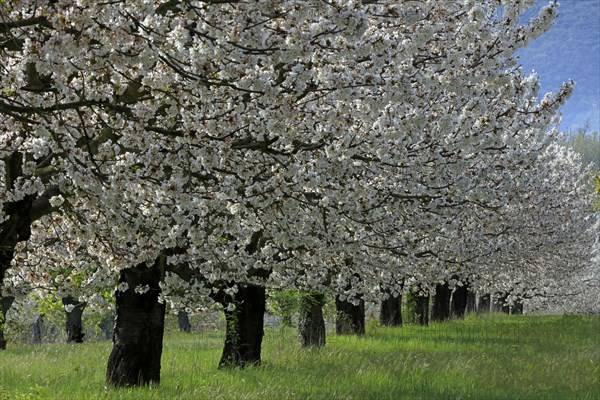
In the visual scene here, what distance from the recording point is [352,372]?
50.3ft

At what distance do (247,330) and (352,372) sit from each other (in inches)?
117

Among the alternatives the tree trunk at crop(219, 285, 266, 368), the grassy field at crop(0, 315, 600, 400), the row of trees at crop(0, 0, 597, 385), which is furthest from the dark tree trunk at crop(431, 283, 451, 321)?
the row of trees at crop(0, 0, 597, 385)

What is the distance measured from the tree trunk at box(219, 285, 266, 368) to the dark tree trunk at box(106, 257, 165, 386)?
329 centimetres

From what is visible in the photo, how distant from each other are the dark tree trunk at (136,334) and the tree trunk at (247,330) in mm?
3287

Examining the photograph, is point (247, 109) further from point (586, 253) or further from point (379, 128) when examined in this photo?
point (586, 253)

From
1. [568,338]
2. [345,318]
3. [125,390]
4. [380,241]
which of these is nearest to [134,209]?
[125,390]

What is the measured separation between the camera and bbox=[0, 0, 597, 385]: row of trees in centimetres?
608

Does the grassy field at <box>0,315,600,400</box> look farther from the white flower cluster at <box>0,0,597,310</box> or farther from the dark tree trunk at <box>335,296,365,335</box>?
the white flower cluster at <box>0,0,597,310</box>

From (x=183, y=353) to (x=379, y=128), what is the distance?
15945 millimetres

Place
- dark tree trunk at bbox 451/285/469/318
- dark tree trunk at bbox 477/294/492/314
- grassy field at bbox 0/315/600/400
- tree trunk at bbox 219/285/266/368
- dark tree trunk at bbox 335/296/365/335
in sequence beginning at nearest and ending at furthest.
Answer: grassy field at bbox 0/315/600/400 < tree trunk at bbox 219/285/266/368 < dark tree trunk at bbox 335/296/365/335 < dark tree trunk at bbox 451/285/469/318 < dark tree trunk at bbox 477/294/492/314

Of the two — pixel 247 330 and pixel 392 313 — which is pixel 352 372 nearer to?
pixel 247 330

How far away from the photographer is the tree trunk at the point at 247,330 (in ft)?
55.3

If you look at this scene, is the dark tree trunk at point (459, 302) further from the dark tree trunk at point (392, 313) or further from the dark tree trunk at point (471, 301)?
the dark tree trunk at point (392, 313)

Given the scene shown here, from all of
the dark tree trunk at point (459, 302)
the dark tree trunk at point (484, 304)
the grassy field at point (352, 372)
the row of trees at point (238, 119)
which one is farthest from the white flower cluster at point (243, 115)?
the dark tree trunk at point (484, 304)
